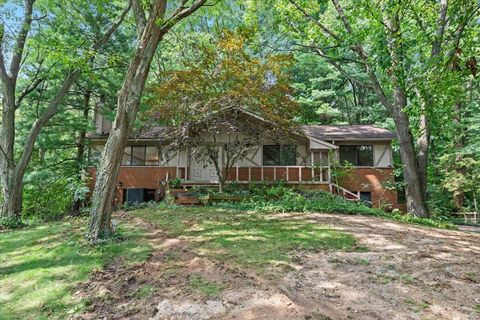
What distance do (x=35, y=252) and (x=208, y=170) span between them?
1158 cm

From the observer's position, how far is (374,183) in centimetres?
1772

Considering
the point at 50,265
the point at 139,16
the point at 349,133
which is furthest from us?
the point at 349,133

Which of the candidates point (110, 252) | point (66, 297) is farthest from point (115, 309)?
point (110, 252)

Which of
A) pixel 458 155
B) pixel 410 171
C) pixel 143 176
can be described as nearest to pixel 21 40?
pixel 143 176

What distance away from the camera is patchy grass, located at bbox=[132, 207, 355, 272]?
19.6 ft

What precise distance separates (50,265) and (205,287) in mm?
3198

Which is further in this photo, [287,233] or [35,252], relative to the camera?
[287,233]

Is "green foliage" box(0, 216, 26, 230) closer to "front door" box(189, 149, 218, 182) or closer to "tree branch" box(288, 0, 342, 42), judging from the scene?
"front door" box(189, 149, 218, 182)

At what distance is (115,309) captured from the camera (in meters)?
4.16

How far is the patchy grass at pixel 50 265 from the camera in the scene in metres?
4.36

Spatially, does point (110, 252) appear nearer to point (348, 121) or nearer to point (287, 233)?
point (287, 233)

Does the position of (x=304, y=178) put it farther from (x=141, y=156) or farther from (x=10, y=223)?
(x=10, y=223)

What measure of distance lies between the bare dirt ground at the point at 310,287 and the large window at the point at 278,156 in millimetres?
11832

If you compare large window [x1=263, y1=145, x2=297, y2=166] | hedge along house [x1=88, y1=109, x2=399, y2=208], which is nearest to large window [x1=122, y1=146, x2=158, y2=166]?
hedge along house [x1=88, y1=109, x2=399, y2=208]
